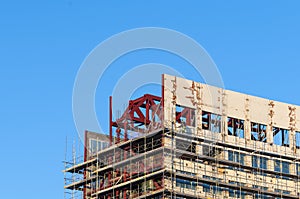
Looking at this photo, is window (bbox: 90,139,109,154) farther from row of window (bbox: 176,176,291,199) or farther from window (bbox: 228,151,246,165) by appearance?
window (bbox: 228,151,246,165)

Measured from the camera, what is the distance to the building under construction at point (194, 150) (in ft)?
398

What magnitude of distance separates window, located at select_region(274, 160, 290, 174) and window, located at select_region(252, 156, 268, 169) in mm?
1727

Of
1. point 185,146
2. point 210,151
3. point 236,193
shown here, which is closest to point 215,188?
point 236,193


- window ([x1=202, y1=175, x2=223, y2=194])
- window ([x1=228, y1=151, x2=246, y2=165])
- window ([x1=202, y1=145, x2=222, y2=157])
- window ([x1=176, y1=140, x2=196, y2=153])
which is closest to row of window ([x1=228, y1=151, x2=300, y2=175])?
window ([x1=228, y1=151, x2=246, y2=165])

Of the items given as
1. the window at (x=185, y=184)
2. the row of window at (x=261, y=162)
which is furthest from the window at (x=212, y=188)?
A: the row of window at (x=261, y=162)

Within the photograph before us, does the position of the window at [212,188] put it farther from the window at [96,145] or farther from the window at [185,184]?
the window at [96,145]

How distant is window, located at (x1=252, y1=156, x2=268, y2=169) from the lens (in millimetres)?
129125

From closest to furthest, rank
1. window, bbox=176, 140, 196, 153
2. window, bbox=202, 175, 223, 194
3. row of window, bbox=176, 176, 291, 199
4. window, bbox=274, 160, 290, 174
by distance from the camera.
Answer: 1. row of window, bbox=176, 176, 291, 199
2. window, bbox=176, 140, 196, 153
3. window, bbox=202, 175, 223, 194
4. window, bbox=274, 160, 290, 174

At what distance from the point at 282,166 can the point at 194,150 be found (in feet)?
47.0

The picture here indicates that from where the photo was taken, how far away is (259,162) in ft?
425

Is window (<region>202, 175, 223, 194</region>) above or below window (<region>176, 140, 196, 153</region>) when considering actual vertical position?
below

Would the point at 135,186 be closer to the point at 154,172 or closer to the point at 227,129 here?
the point at 154,172

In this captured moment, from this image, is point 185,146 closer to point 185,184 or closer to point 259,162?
point 185,184

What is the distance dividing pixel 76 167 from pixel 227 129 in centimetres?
2012
